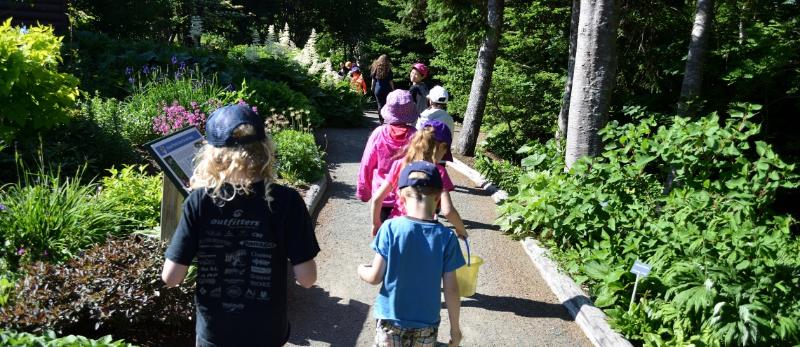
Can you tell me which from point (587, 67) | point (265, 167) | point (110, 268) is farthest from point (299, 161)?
point (265, 167)

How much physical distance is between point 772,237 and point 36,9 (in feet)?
53.4

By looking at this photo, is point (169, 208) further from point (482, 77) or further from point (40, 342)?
point (482, 77)

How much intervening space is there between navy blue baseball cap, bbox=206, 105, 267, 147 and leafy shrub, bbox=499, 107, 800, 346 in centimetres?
328

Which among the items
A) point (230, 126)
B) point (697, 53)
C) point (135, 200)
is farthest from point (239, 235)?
point (697, 53)

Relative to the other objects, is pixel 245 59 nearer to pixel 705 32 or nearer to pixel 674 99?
pixel 674 99

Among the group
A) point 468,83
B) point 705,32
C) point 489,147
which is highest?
point 705,32

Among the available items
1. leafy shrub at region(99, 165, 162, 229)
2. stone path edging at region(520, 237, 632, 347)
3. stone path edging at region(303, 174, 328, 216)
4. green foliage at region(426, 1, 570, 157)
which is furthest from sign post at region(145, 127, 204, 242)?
green foliage at region(426, 1, 570, 157)

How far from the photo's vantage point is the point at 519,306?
238 inches

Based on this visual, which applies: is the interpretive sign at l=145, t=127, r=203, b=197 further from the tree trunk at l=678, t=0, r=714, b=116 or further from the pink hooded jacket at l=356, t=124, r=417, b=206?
the tree trunk at l=678, t=0, r=714, b=116

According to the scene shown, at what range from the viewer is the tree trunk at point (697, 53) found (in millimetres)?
9422

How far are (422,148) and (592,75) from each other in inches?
160

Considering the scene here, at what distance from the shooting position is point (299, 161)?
9.30 m

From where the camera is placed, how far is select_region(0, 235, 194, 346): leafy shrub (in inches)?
159

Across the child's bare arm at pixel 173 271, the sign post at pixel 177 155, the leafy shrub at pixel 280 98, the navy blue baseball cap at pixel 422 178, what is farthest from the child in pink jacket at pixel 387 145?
the leafy shrub at pixel 280 98
